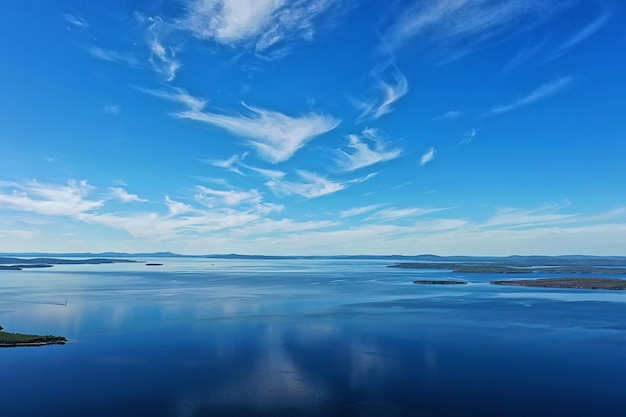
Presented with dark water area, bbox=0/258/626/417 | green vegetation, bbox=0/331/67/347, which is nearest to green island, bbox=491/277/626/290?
dark water area, bbox=0/258/626/417

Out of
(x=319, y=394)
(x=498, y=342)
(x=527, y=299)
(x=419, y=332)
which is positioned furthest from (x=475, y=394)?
(x=527, y=299)

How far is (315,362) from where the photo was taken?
69.2ft

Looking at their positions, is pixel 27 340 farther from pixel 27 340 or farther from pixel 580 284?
pixel 580 284

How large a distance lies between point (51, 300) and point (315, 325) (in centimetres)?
2891

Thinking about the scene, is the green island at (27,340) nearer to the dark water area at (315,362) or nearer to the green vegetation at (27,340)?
the green vegetation at (27,340)

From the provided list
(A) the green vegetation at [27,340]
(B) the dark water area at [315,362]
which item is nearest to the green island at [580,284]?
(B) the dark water area at [315,362]

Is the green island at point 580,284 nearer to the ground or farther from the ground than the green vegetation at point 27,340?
farther from the ground

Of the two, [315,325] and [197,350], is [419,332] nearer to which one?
[315,325]

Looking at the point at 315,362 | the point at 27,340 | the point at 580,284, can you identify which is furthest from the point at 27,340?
the point at 580,284

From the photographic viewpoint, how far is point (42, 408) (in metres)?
15.2

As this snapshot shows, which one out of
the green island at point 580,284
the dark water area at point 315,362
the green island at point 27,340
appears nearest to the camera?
the dark water area at point 315,362

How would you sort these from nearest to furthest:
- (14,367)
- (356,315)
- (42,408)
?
1. (42,408)
2. (14,367)
3. (356,315)

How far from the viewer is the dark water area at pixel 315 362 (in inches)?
619

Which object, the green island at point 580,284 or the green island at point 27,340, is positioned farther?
the green island at point 580,284
